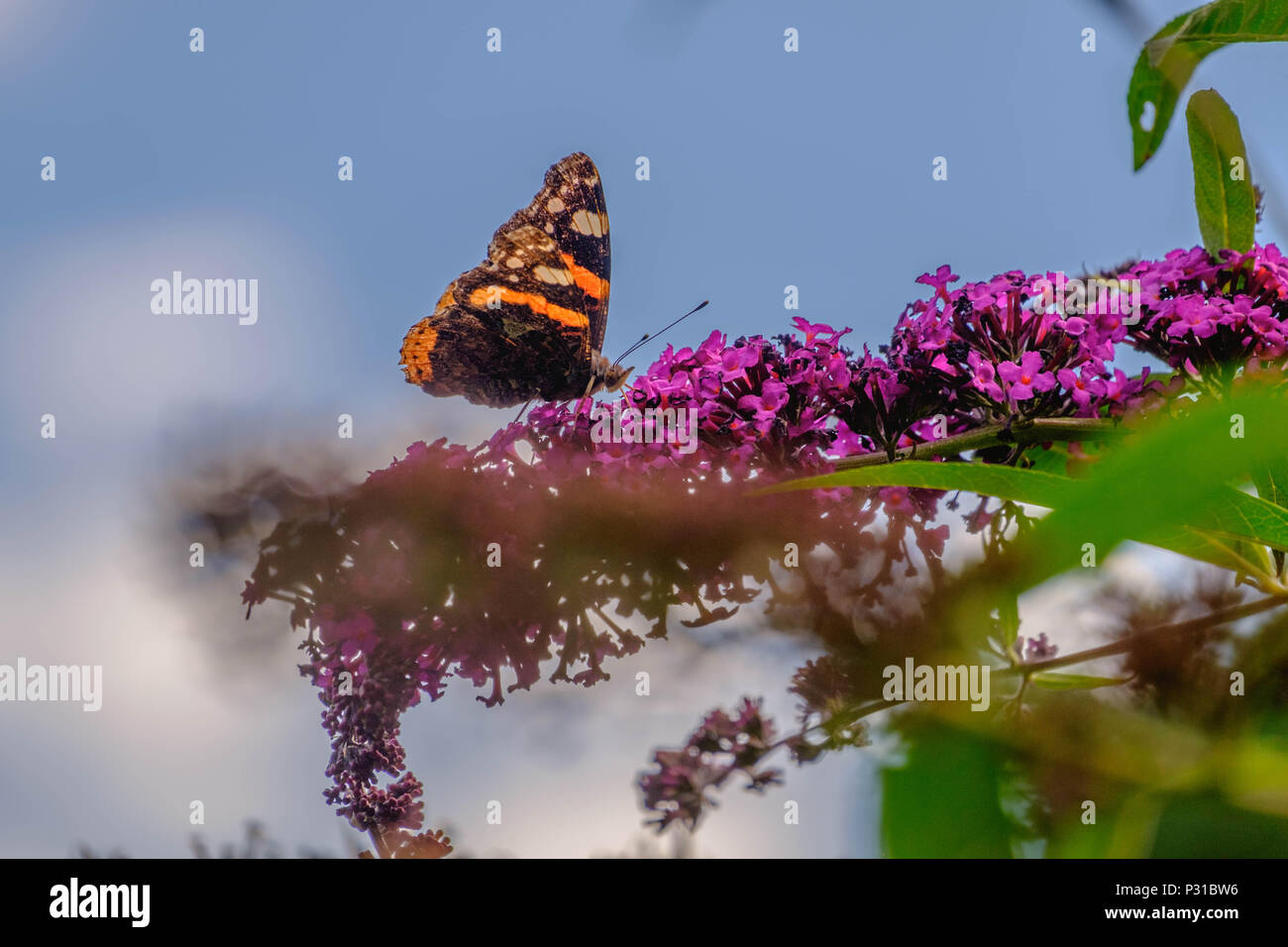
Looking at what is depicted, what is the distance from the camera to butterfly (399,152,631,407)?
51.4 inches

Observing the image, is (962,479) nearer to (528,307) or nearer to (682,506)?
(682,506)

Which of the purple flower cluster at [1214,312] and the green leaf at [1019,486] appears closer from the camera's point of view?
the green leaf at [1019,486]

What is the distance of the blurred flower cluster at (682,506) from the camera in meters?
0.67

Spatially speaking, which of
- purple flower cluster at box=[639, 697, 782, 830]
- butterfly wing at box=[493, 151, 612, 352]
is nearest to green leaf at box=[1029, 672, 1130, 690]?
purple flower cluster at box=[639, 697, 782, 830]

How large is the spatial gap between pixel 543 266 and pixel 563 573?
0.77 metres

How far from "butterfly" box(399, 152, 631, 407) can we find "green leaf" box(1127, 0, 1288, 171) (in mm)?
763

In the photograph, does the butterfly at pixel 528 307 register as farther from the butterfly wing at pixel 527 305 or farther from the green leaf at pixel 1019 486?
the green leaf at pixel 1019 486

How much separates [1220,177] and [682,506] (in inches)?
26.3

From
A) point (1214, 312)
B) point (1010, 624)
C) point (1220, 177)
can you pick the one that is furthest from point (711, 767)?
point (1220, 177)

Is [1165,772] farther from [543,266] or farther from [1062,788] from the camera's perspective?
[543,266]

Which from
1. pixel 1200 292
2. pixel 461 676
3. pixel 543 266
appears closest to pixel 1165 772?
pixel 461 676

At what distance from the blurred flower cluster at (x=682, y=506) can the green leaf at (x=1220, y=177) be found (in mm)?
33

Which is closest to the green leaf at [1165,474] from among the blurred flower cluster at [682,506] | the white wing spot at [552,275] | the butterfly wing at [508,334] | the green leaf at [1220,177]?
the blurred flower cluster at [682,506]

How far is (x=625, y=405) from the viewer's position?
89cm
